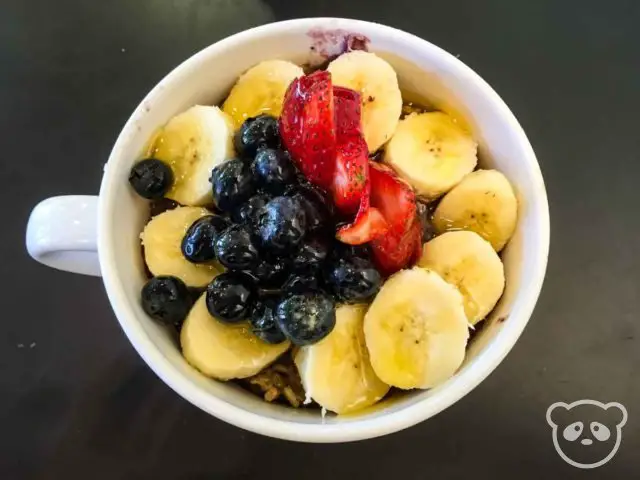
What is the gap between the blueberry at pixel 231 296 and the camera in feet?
2.31

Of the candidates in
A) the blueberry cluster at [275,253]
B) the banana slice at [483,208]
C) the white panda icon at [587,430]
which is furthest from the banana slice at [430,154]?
the white panda icon at [587,430]

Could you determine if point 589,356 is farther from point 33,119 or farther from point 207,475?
point 33,119

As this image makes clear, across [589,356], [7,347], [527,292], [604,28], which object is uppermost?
[604,28]

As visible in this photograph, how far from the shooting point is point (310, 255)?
68cm

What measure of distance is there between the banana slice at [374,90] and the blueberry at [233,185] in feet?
0.48

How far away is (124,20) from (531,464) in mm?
799

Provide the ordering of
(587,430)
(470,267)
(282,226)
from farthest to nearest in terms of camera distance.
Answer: (587,430) → (470,267) → (282,226)

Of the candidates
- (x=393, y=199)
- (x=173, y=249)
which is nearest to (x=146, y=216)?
(x=173, y=249)

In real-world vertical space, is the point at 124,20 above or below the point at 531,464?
above

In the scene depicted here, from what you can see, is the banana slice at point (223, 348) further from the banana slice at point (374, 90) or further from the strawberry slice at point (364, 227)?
the banana slice at point (374, 90)

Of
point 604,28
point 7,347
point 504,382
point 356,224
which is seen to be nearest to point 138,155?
point 356,224

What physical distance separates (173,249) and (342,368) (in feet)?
0.66

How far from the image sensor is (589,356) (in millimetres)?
970

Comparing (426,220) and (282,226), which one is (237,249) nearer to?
(282,226)
